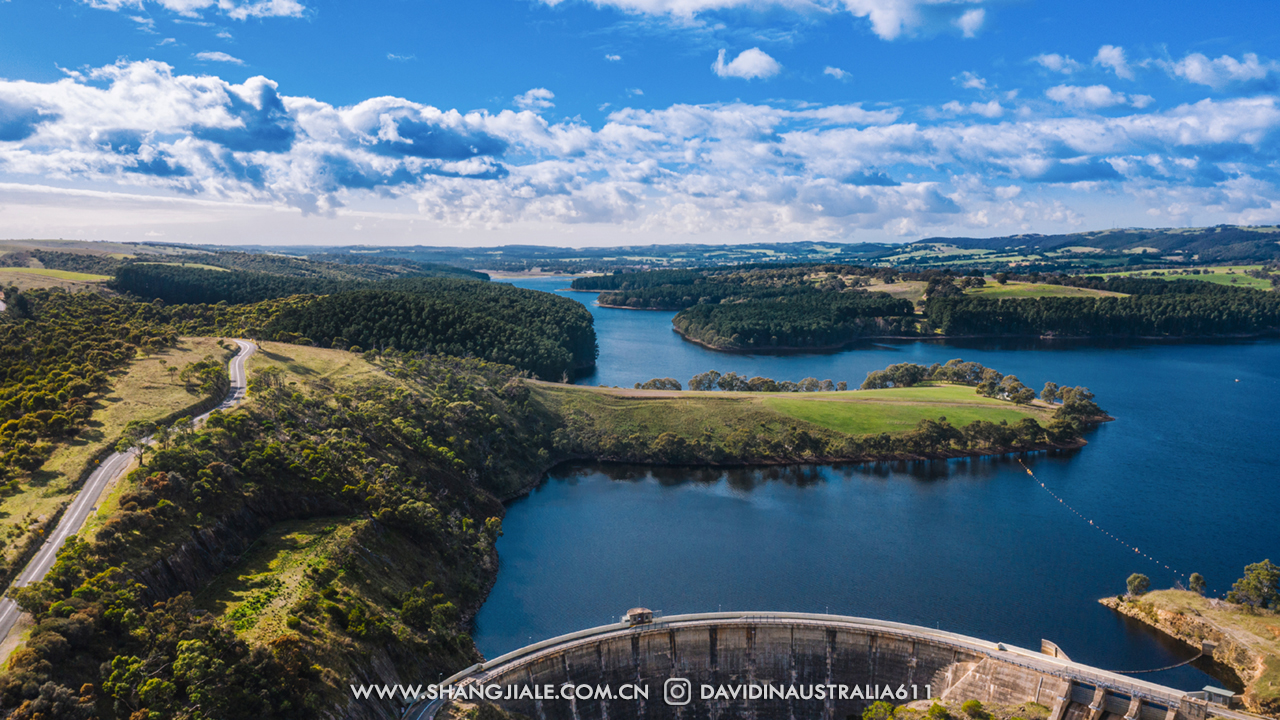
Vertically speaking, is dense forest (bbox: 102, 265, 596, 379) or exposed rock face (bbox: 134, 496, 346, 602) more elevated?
dense forest (bbox: 102, 265, 596, 379)

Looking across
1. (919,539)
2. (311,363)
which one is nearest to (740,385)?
(919,539)

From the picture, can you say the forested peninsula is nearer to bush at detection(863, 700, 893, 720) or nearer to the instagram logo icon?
the instagram logo icon

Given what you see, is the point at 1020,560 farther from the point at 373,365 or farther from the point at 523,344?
the point at 523,344

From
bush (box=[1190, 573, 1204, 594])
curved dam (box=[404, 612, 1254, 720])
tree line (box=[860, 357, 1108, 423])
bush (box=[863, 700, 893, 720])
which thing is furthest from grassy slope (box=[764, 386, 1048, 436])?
bush (box=[863, 700, 893, 720])

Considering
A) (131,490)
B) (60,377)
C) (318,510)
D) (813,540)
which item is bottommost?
(813,540)

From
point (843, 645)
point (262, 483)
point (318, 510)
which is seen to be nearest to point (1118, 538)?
point (843, 645)

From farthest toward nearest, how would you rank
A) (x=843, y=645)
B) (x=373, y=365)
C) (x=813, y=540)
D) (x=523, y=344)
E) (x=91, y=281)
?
(x=91, y=281)
(x=523, y=344)
(x=373, y=365)
(x=813, y=540)
(x=843, y=645)

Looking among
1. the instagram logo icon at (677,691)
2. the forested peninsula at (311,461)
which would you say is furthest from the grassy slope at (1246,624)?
the forested peninsula at (311,461)
